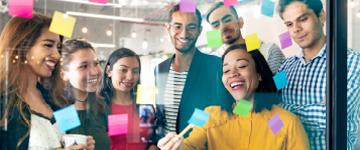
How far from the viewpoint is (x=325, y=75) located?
2.97m

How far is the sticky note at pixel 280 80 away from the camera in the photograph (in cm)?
A: 290

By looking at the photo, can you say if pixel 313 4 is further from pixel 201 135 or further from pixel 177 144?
pixel 177 144

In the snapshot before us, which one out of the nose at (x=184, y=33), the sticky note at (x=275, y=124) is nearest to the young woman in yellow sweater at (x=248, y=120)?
the sticky note at (x=275, y=124)

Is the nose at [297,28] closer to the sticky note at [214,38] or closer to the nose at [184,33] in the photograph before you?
the sticky note at [214,38]

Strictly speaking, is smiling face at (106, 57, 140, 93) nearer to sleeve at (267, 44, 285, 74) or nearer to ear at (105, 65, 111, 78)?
ear at (105, 65, 111, 78)

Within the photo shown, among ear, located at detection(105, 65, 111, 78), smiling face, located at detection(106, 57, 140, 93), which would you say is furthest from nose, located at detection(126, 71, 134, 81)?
ear, located at detection(105, 65, 111, 78)

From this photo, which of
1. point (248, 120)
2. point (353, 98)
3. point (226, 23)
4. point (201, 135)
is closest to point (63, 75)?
point (201, 135)

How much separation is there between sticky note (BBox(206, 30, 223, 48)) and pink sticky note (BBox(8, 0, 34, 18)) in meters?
0.97

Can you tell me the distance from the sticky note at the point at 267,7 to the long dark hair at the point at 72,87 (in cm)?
107

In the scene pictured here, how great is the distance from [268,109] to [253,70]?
0.26 meters

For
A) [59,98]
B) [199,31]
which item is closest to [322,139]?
[199,31]

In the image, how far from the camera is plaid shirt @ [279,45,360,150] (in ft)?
9.59

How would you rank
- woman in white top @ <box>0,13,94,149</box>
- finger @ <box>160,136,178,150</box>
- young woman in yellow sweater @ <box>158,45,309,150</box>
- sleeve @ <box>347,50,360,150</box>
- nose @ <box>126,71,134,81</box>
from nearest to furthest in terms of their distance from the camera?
woman in white top @ <box>0,13,94,149</box> → nose @ <box>126,71,134,81</box> → finger @ <box>160,136,178,150</box> → young woman in yellow sweater @ <box>158,45,309,150</box> → sleeve @ <box>347,50,360,150</box>

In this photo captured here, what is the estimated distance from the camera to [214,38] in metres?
2.72
